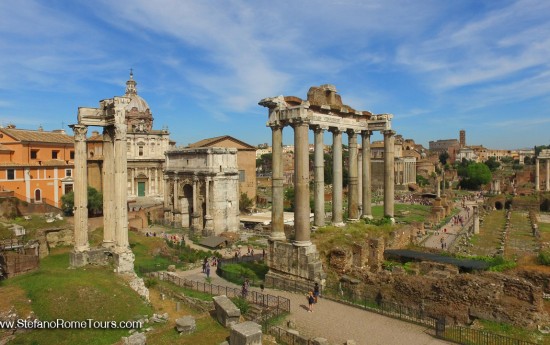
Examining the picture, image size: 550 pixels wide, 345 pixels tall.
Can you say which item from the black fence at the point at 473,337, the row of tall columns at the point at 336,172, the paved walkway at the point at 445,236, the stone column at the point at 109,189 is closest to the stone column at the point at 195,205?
the stone column at the point at 109,189

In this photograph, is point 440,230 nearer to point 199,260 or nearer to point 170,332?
point 199,260

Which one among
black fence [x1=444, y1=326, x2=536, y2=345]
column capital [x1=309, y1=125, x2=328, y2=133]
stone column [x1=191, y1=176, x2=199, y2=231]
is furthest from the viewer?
stone column [x1=191, y1=176, x2=199, y2=231]

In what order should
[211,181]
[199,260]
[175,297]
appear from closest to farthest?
1. [175,297]
2. [199,260]
3. [211,181]

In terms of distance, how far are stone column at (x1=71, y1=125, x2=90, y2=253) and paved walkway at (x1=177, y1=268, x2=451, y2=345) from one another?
397 inches

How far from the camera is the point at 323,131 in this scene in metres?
18.9

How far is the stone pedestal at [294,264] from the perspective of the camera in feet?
53.6

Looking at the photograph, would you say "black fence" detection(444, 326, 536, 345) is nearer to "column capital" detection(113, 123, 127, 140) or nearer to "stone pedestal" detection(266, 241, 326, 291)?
"stone pedestal" detection(266, 241, 326, 291)

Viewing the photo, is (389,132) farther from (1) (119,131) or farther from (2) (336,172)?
(1) (119,131)

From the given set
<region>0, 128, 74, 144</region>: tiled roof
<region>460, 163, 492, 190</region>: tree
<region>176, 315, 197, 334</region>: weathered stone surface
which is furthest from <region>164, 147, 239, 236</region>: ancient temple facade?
<region>460, 163, 492, 190</region>: tree

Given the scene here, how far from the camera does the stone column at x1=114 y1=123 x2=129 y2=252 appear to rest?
17.9m

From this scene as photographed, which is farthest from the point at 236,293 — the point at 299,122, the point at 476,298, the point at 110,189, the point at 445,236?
the point at 445,236

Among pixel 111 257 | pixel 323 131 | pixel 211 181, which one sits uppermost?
pixel 323 131

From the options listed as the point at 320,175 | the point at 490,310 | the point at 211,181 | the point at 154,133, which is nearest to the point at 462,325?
the point at 490,310

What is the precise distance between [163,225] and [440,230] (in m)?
29.8
